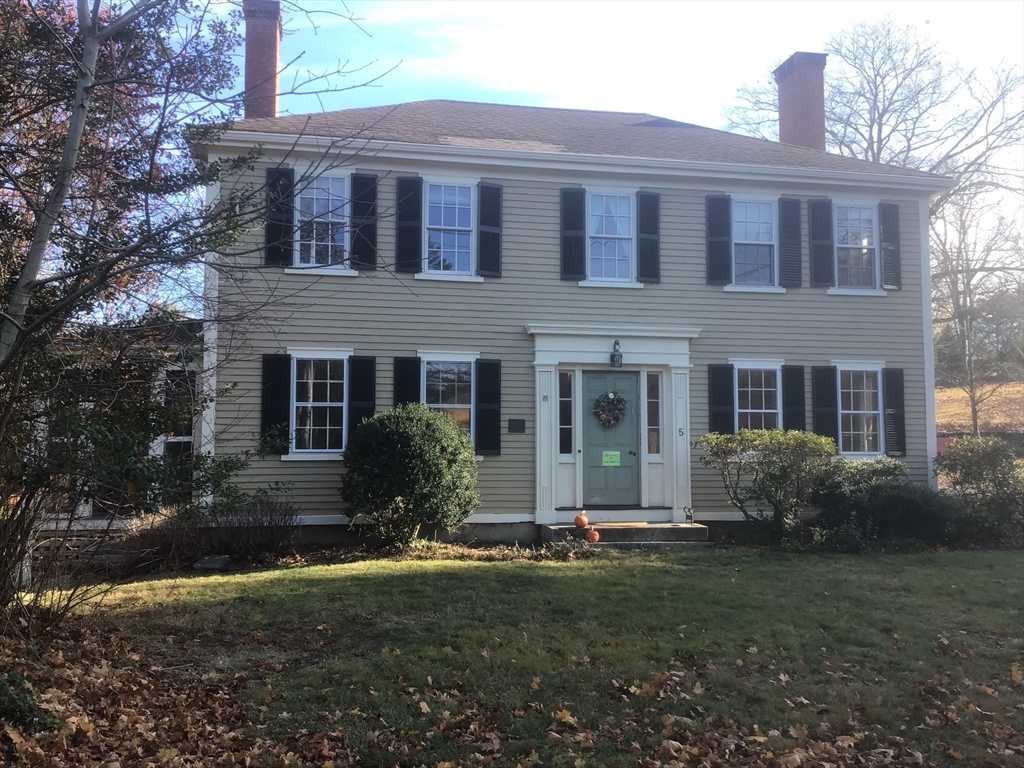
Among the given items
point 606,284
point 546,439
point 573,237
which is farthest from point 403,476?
point 573,237

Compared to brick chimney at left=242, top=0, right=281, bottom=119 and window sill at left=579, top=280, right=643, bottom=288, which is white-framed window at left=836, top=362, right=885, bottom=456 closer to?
window sill at left=579, top=280, right=643, bottom=288

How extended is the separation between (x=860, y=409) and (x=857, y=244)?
2.79m

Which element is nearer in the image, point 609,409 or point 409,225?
point 409,225

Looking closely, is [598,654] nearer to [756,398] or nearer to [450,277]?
[450,277]

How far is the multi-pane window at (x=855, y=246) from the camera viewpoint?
13125mm

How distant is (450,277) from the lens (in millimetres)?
11859

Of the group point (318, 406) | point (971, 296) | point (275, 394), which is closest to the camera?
point (275, 394)

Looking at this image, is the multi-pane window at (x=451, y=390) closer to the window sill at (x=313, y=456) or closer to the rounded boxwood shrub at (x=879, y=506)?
the window sill at (x=313, y=456)

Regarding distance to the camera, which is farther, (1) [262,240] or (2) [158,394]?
(1) [262,240]

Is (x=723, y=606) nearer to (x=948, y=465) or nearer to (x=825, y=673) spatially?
(x=825, y=673)

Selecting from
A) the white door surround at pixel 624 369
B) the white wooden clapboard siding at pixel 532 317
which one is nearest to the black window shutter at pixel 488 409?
the white wooden clapboard siding at pixel 532 317

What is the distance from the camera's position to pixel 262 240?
10781 mm

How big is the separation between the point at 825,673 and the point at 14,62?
767cm

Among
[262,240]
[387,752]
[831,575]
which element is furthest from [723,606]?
[262,240]
